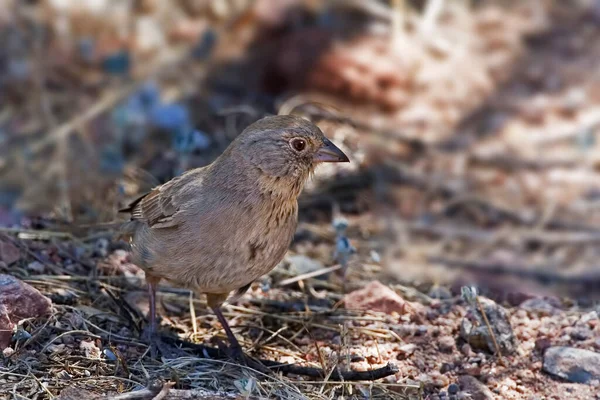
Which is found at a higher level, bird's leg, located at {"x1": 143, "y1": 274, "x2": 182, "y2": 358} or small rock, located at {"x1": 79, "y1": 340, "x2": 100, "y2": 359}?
bird's leg, located at {"x1": 143, "y1": 274, "x2": 182, "y2": 358}

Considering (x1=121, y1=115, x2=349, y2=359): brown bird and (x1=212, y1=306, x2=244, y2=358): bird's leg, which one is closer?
(x1=121, y1=115, x2=349, y2=359): brown bird

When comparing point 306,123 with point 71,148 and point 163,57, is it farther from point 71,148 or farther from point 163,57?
point 163,57

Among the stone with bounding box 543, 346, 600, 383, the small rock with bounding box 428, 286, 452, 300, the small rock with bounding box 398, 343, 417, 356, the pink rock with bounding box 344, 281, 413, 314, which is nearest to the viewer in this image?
the stone with bounding box 543, 346, 600, 383

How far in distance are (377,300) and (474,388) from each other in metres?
0.94

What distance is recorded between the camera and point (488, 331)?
4.45m

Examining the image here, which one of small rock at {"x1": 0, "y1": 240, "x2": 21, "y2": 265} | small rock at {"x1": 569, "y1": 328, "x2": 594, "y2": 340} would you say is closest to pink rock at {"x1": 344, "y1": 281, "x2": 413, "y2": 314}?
small rock at {"x1": 569, "y1": 328, "x2": 594, "y2": 340}

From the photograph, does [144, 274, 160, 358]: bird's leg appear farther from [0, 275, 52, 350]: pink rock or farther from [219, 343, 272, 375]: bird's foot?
[0, 275, 52, 350]: pink rock

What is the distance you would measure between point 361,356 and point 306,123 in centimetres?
116

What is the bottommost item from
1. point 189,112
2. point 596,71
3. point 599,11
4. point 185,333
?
point 185,333

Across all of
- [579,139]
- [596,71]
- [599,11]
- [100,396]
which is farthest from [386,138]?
[100,396]

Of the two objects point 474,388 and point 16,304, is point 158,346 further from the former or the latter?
point 474,388

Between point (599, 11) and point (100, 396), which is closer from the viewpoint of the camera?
point (100, 396)

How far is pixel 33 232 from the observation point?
520 cm

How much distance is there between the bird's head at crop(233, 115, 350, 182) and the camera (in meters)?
4.37
